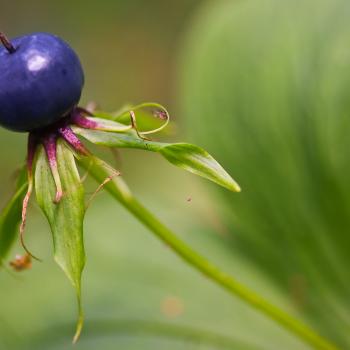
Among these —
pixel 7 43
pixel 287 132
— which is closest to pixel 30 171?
pixel 7 43

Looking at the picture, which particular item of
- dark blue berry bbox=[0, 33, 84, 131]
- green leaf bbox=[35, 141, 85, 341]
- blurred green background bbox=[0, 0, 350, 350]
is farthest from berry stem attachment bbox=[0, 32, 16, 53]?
blurred green background bbox=[0, 0, 350, 350]

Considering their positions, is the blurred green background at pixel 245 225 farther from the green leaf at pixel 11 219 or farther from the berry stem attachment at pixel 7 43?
the berry stem attachment at pixel 7 43

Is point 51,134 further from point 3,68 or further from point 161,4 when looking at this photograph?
point 161,4

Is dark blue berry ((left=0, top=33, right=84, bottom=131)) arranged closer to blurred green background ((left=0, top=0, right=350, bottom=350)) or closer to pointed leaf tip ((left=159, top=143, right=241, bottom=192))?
pointed leaf tip ((left=159, top=143, right=241, bottom=192))

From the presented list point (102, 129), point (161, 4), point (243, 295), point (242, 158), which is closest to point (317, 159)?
point (242, 158)

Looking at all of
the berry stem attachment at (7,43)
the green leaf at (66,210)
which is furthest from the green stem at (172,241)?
the berry stem attachment at (7,43)
